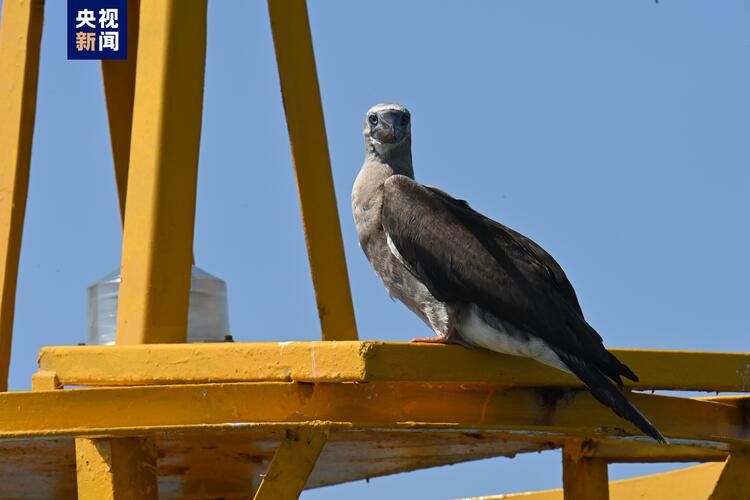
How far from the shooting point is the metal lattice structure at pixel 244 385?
8.64 metres

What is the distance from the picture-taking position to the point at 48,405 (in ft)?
28.8

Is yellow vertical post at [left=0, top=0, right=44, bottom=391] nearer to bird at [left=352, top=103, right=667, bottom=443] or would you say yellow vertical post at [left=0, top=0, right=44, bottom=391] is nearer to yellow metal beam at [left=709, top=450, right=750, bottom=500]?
bird at [left=352, top=103, right=667, bottom=443]

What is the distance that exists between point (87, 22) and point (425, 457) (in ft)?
15.5

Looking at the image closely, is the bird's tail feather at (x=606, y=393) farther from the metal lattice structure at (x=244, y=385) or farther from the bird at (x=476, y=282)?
the metal lattice structure at (x=244, y=385)

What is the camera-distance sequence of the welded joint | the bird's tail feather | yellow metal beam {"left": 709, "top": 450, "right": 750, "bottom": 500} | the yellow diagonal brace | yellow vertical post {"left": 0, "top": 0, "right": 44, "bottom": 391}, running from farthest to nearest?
yellow vertical post {"left": 0, "top": 0, "right": 44, "bottom": 391} → yellow metal beam {"left": 709, "top": 450, "right": 750, "bottom": 500} → the welded joint → the yellow diagonal brace → the bird's tail feather

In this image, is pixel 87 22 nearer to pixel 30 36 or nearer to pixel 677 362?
pixel 30 36

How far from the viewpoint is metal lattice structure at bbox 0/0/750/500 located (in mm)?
8641

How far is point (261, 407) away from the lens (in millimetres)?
8578

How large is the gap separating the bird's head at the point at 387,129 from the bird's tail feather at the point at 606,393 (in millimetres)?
2712

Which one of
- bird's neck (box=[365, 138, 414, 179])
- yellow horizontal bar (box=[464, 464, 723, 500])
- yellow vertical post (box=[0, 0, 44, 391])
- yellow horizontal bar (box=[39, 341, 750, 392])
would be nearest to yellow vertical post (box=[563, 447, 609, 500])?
yellow horizontal bar (box=[464, 464, 723, 500])

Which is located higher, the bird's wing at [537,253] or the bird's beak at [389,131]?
the bird's beak at [389,131]

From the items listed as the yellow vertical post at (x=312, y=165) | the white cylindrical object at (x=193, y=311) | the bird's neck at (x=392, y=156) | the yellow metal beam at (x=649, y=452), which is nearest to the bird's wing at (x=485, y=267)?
the bird's neck at (x=392, y=156)

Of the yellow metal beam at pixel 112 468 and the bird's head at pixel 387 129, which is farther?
the bird's head at pixel 387 129

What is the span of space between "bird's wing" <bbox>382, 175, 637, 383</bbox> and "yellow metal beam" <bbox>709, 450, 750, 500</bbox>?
236 cm
